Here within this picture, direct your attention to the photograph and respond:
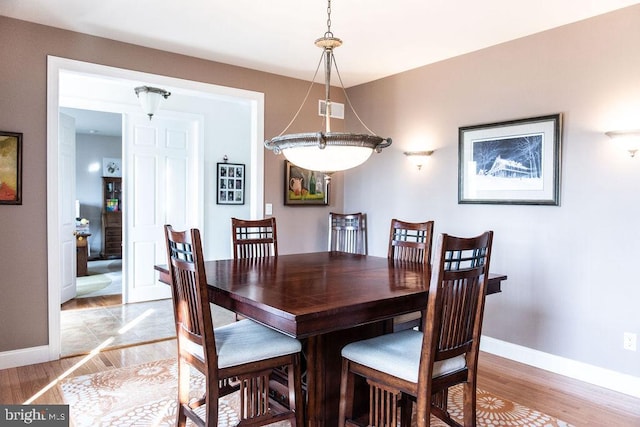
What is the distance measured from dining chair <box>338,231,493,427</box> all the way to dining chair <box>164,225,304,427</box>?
25 centimetres

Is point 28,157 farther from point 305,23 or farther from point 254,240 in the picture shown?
point 305,23

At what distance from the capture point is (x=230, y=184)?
19.2ft

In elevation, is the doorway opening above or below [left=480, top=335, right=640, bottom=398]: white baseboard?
above

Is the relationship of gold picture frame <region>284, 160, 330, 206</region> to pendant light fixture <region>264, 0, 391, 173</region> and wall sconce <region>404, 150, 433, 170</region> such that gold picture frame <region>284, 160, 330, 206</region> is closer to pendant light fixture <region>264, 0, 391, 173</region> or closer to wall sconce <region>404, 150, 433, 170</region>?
wall sconce <region>404, 150, 433, 170</region>

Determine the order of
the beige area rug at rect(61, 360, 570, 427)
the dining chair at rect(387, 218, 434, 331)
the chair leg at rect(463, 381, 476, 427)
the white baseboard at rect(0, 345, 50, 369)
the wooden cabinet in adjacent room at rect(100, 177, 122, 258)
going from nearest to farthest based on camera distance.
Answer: the chair leg at rect(463, 381, 476, 427) < the beige area rug at rect(61, 360, 570, 427) < the dining chair at rect(387, 218, 434, 331) < the white baseboard at rect(0, 345, 50, 369) < the wooden cabinet in adjacent room at rect(100, 177, 122, 258)

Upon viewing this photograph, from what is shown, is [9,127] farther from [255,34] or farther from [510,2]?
[510,2]

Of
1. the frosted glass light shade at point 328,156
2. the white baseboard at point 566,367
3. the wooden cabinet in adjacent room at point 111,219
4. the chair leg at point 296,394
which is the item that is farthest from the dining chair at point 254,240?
the wooden cabinet in adjacent room at point 111,219

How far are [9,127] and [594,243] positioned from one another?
4.16 meters

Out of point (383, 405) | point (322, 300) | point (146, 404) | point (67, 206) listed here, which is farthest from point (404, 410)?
point (67, 206)

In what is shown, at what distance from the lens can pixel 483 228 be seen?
3717 millimetres

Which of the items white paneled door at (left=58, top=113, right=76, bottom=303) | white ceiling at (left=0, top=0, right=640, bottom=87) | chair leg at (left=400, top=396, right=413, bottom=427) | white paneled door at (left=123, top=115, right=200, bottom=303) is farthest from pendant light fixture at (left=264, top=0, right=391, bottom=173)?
white paneled door at (left=58, top=113, right=76, bottom=303)

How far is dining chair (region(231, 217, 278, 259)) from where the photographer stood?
3264 mm

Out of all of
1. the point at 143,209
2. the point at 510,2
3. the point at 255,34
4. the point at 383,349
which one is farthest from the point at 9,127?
the point at 510,2

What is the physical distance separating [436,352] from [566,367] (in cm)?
196
